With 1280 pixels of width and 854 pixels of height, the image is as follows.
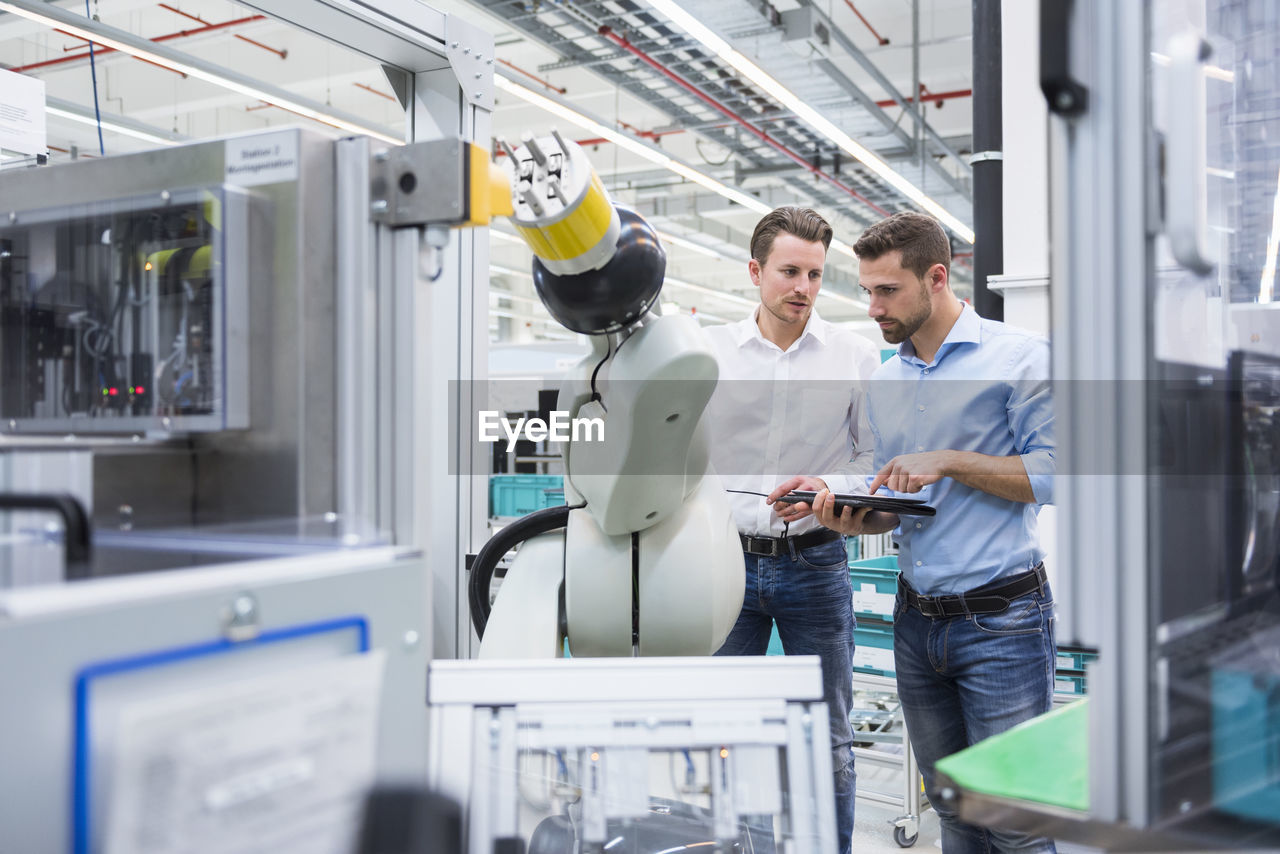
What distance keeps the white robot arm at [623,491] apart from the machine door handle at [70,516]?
64 cm

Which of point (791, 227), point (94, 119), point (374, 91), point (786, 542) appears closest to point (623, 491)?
point (786, 542)

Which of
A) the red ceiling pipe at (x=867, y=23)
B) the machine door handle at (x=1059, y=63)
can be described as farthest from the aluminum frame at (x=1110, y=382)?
the red ceiling pipe at (x=867, y=23)

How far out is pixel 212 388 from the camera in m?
1.03


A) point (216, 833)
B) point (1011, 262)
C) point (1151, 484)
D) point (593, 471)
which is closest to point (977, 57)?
point (1011, 262)

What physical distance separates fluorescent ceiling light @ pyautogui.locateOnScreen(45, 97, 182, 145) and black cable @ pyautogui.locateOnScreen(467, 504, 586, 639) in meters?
3.40

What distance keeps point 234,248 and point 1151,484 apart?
928 millimetres

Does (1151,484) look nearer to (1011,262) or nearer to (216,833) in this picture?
(216,833)

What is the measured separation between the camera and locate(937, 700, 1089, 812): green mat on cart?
81 centimetres

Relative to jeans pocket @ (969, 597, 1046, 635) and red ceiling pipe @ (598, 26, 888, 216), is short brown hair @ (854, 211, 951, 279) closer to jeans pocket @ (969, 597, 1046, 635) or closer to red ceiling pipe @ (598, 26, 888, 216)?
jeans pocket @ (969, 597, 1046, 635)

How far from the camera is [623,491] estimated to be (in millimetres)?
1392

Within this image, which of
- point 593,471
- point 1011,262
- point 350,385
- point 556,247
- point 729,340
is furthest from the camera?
point 1011,262

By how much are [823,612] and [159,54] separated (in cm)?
376

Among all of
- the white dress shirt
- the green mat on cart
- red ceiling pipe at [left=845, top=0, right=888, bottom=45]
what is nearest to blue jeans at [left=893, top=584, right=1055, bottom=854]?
the white dress shirt

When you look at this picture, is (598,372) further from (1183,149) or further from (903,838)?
(903,838)
